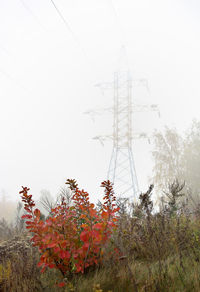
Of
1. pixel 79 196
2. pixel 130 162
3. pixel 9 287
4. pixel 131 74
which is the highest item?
pixel 131 74

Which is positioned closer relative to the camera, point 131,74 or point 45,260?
point 45,260

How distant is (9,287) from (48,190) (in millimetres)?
24788

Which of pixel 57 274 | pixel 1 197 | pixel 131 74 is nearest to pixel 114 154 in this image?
pixel 131 74

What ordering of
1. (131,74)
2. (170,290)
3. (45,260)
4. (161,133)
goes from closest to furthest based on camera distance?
(170,290) → (45,260) → (131,74) → (161,133)

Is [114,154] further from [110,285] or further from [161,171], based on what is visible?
[110,285]

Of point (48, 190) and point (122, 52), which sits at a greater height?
point (122, 52)

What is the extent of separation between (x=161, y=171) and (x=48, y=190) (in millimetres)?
13012

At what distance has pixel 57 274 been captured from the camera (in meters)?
2.99

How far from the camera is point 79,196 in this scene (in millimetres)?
2717

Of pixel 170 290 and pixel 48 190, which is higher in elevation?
pixel 48 190

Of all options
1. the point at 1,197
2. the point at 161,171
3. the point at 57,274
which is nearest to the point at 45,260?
the point at 57,274

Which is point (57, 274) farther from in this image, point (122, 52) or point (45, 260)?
point (122, 52)

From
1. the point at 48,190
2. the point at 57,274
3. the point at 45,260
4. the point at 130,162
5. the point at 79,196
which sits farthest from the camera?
the point at 48,190

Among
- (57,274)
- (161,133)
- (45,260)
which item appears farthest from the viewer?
(161,133)
